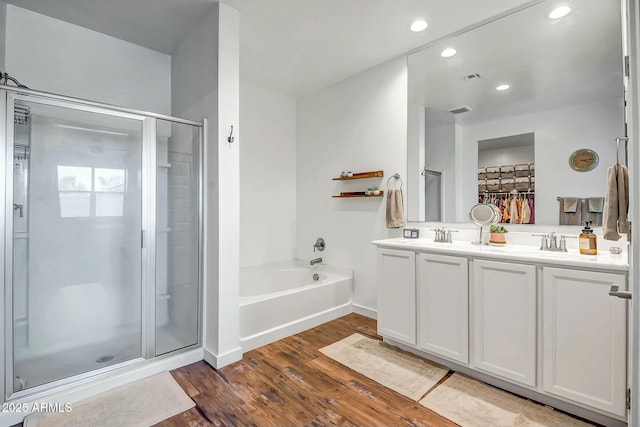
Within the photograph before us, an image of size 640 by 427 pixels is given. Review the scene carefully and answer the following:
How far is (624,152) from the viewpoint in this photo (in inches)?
75.4

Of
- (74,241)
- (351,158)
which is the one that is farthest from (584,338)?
(74,241)

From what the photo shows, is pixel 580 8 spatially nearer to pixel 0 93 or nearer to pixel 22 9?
pixel 0 93

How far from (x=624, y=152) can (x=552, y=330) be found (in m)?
1.23

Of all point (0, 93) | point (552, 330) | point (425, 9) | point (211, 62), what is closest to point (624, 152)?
point (552, 330)

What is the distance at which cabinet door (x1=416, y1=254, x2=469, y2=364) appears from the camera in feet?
6.85

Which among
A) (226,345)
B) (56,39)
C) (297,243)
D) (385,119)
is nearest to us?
(226,345)

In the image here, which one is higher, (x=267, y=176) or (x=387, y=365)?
(x=267, y=176)

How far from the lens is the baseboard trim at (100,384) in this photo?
5.65ft

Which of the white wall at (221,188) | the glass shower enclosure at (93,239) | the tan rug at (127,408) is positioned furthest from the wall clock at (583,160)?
the tan rug at (127,408)

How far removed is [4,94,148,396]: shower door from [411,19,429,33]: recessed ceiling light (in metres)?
2.32

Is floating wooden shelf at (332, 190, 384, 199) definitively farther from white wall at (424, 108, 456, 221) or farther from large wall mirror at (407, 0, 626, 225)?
white wall at (424, 108, 456, 221)

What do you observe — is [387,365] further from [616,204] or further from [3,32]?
[3,32]

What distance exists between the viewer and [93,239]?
223cm

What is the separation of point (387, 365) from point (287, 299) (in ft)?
3.43
